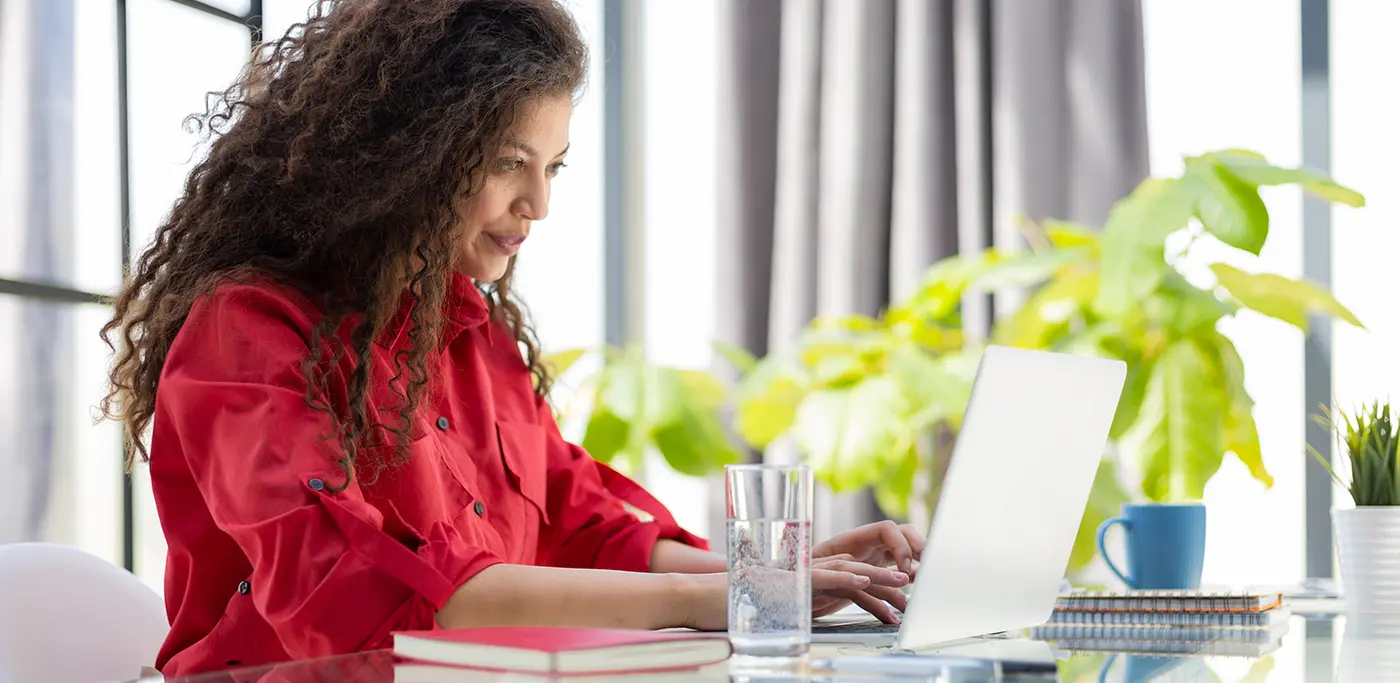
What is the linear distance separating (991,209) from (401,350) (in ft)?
6.59

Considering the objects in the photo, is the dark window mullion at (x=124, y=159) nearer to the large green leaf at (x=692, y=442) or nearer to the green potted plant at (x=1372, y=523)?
the large green leaf at (x=692, y=442)

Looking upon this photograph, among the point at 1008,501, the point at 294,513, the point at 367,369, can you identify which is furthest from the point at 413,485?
the point at 1008,501

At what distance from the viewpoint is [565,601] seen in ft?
3.46

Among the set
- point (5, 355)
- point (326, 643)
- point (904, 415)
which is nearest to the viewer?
point (326, 643)

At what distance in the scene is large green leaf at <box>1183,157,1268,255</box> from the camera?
216 cm

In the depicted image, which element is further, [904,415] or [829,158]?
[829,158]

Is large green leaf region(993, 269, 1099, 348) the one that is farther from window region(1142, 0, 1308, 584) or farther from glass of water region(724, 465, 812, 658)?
glass of water region(724, 465, 812, 658)

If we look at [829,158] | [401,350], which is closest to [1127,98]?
[829,158]

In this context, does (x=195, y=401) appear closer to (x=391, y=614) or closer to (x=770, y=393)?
(x=391, y=614)

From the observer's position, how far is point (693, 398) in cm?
290

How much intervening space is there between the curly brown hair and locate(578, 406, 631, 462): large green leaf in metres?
1.55

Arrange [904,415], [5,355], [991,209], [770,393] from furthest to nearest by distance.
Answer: [991,209]
[770,393]
[904,415]
[5,355]

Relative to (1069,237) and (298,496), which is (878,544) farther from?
(1069,237)

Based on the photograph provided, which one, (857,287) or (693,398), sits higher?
(857,287)
